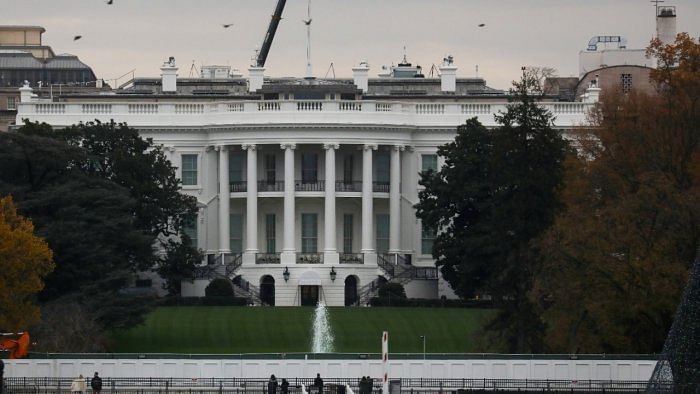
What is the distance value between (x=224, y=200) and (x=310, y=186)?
4.83 meters

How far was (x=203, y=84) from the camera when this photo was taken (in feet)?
573

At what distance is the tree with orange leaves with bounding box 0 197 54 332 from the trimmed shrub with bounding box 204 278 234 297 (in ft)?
108

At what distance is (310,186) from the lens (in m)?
152

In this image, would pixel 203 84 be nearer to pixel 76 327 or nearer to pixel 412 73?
pixel 412 73

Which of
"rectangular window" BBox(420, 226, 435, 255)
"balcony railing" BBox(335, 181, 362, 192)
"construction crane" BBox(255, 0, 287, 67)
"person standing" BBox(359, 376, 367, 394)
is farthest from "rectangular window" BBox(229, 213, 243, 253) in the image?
"person standing" BBox(359, 376, 367, 394)

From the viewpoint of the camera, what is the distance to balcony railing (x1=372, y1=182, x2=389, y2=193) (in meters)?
153

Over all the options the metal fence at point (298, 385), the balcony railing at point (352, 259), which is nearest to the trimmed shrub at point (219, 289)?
the balcony railing at point (352, 259)

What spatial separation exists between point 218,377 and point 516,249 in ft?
56.5

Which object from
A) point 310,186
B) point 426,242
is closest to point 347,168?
point 310,186

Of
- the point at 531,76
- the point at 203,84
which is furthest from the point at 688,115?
the point at 203,84

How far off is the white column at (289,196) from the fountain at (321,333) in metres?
14.3

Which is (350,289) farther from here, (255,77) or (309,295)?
(255,77)

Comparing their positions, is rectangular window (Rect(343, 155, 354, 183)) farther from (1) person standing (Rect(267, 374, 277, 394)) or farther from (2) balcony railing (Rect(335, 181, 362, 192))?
(1) person standing (Rect(267, 374, 277, 394))

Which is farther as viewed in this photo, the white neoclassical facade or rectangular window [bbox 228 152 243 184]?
rectangular window [bbox 228 152 243 184]
